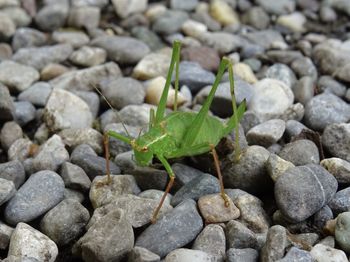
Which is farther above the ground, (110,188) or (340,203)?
(340,203)

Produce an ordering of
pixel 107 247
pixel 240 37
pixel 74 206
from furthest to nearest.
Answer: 1. pixel 240 37
2. pixel 74 206
3. pixel 107 247

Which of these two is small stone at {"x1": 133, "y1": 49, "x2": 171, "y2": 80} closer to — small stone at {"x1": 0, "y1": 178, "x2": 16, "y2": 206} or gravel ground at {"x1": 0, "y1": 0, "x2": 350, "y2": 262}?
gravel ground at {"x1": 0, "y1": 0, "x2": 350, "y2": 262}

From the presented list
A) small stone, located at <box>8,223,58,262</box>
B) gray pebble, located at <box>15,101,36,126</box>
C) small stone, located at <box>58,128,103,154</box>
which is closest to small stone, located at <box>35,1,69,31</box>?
gray pebble, located at <box>15,101,36,126</box>

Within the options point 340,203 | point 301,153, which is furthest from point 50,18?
point 340,203

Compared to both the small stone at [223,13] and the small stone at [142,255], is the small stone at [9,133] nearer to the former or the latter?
the small stone at [142,255]

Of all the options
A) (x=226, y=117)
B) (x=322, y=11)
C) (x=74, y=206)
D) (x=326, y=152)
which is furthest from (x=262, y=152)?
(x=322, y=11)

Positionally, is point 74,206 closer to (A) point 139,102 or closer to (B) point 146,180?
(B) point 146,180

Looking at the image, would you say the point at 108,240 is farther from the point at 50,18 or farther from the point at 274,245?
the point at 50,18
